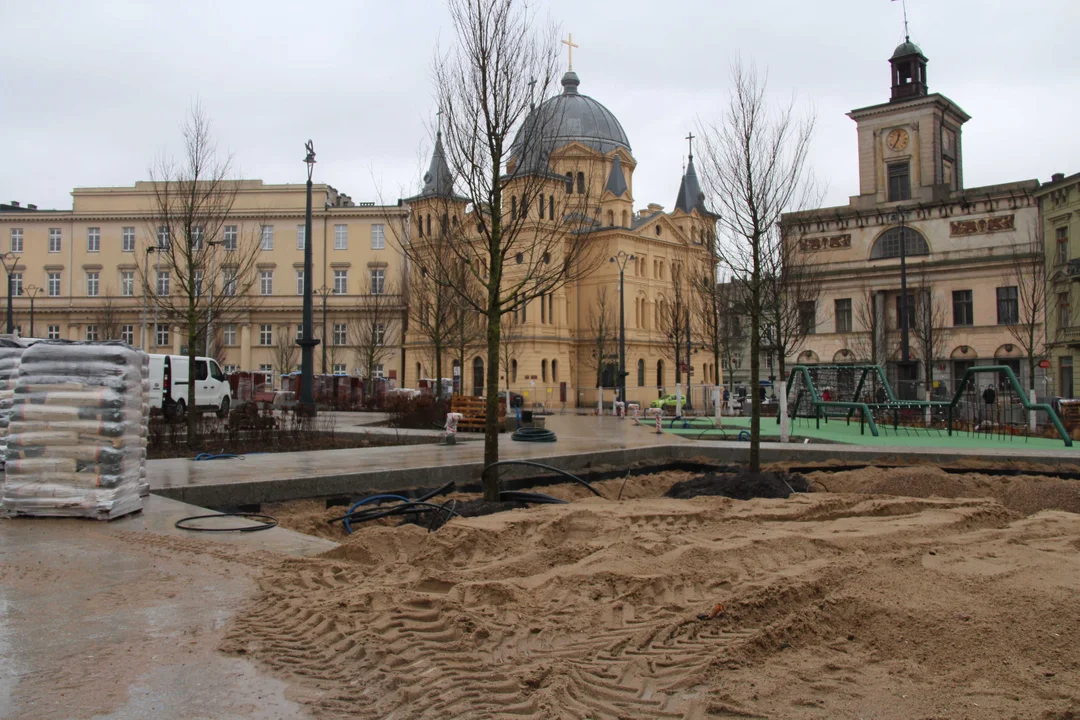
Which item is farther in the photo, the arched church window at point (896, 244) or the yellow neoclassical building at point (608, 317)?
the yellow neoclassical building at point (608, 317)

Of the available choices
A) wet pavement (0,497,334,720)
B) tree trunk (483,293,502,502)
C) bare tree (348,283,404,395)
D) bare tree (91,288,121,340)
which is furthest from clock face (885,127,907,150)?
wet pavement (0,497,334,720)

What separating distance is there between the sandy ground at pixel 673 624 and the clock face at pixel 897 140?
59089 millimetres

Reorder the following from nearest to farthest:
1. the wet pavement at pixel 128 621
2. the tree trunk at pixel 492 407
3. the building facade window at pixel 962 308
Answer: the wet pavement at pixel 128 621 → the tree trunk at pixel 492 407 → the building facade window at pixel 962 308

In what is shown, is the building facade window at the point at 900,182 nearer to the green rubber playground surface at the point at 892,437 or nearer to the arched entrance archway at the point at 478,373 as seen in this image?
the arched entrance archway at the point at 478,373

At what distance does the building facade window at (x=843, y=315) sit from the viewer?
60.2 metres

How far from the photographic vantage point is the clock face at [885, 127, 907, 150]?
198 feet

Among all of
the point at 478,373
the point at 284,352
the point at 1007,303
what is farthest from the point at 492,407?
the point at 284,352

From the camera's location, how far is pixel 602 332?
6438cm

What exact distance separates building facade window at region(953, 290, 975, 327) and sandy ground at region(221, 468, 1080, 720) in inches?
2131

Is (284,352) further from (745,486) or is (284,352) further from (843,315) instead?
(745,486)

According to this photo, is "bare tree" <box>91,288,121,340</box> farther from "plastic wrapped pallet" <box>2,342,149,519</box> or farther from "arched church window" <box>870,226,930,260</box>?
"plastic wrapped pallet" <box>2,342,149,519</box>

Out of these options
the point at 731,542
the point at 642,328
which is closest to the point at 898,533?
the point at 731,542

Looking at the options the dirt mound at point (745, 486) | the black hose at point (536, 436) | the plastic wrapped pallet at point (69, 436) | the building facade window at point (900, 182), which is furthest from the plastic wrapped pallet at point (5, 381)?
the building facade window at point (900, 182)

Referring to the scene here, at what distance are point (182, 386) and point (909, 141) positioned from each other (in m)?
52.3
